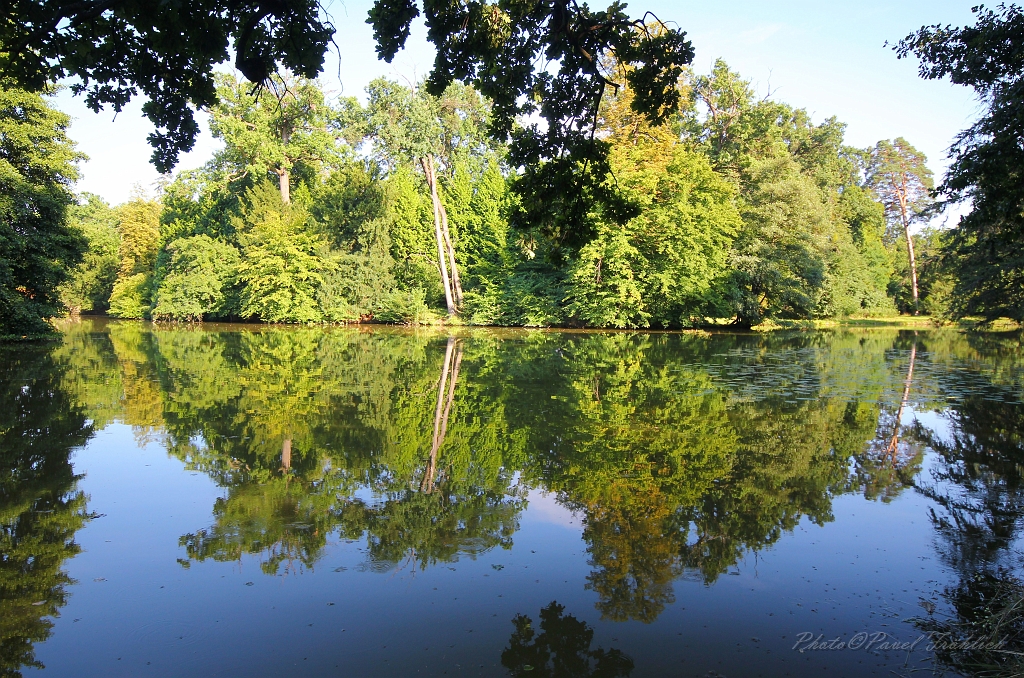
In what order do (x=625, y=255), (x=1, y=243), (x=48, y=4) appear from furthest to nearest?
(x=625, y=255) → (x=1, y=243) → (x=48, y=4)

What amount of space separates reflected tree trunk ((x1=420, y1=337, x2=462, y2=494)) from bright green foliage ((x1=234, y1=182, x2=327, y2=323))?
57.6ft

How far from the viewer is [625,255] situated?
30750 mm

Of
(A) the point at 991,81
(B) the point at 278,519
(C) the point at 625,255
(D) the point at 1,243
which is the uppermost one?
(C) the point at 625,255

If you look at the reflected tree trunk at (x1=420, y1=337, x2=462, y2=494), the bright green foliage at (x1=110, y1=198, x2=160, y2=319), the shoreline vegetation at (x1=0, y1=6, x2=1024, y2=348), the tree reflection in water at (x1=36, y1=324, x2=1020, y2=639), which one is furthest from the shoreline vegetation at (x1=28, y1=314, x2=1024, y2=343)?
the tree reflection in water at (x1=36, y1=324, x2=1020, y2=639)

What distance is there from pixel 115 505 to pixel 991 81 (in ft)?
34.5

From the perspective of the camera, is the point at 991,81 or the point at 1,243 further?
the point at 1,243

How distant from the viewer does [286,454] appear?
846 cm

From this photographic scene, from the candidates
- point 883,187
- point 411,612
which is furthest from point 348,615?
point 883,187

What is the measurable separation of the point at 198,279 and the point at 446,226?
1365 centimetres

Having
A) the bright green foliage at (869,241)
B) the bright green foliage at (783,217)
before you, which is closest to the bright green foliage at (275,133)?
the bright green foliage at (783,217)

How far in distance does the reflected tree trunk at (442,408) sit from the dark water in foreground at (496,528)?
7 centimetres

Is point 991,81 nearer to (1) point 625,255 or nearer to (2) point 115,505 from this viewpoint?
(2) point 115,505

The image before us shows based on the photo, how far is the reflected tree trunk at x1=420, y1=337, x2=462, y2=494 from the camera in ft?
25.0

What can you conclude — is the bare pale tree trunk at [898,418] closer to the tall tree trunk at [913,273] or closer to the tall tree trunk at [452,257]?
the tall tree trunk at [452,257]
